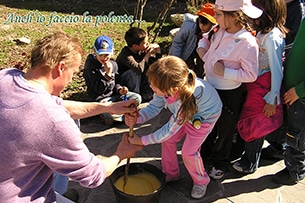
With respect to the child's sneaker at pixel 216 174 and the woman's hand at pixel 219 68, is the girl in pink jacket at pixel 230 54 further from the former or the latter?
the child's sneaker at pixel 216 174

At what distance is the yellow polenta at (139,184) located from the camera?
2.98m

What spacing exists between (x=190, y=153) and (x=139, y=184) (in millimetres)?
476

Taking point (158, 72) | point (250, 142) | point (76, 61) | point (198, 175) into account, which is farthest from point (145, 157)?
point (76, 61)

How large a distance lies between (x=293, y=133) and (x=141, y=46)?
6.70 feet

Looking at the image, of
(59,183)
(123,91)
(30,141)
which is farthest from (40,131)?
(123,91)

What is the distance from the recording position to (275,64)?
10.0 feet

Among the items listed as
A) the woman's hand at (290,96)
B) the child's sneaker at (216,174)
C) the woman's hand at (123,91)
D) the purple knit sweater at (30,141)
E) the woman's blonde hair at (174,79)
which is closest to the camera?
the purple knit sweater at (30,141)

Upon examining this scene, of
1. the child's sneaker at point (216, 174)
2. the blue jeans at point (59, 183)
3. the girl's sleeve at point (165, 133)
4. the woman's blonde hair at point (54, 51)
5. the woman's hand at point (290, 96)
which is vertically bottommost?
the child's sneaker at point (216, 174)

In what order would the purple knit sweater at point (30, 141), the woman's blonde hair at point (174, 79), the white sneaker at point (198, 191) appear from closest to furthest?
1. the purple knit sweater at point (30, 141)
2. the woman's blonde hair at point (174, 79)
3. the white sneaker at point (198, 191)

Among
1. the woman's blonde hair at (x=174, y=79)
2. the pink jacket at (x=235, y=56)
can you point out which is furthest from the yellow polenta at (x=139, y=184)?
the pink jacket at (x=235, y=56)

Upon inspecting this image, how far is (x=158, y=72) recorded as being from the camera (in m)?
2.67

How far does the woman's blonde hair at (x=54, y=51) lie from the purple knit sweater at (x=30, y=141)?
14cm

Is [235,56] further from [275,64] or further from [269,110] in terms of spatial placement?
[269,110]

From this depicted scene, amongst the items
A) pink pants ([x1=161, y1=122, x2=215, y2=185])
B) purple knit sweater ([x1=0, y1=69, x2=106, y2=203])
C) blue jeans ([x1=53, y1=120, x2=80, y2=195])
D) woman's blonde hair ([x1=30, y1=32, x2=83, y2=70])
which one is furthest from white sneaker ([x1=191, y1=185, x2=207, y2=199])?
woman's blonde hair ([x1=30, y1=32, x2=83, y2=70])
